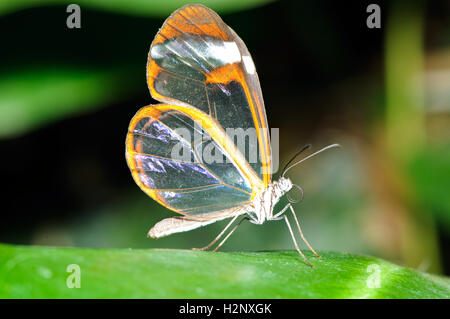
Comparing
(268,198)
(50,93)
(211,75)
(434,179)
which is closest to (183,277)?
(268,198)

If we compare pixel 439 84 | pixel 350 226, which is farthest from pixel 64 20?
pixel 439 84

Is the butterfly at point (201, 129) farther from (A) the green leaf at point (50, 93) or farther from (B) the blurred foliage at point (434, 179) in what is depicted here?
(B) the blurred foliage at point (434, 179)

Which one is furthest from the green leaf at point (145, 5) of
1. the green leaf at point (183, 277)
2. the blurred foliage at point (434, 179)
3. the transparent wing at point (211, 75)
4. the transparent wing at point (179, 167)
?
the blurred foliage at point (434, 179)

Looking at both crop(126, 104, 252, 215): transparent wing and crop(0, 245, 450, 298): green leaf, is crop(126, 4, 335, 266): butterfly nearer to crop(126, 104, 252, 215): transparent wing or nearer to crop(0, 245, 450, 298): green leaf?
crop(126, 104, 252, 215): transparent wing

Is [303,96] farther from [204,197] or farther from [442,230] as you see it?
[204,197]

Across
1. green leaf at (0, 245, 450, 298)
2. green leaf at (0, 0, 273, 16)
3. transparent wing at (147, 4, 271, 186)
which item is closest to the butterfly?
transparent wing at (147, 4, 271, 186)

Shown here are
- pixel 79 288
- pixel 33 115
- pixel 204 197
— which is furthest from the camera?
pixel 33 115
